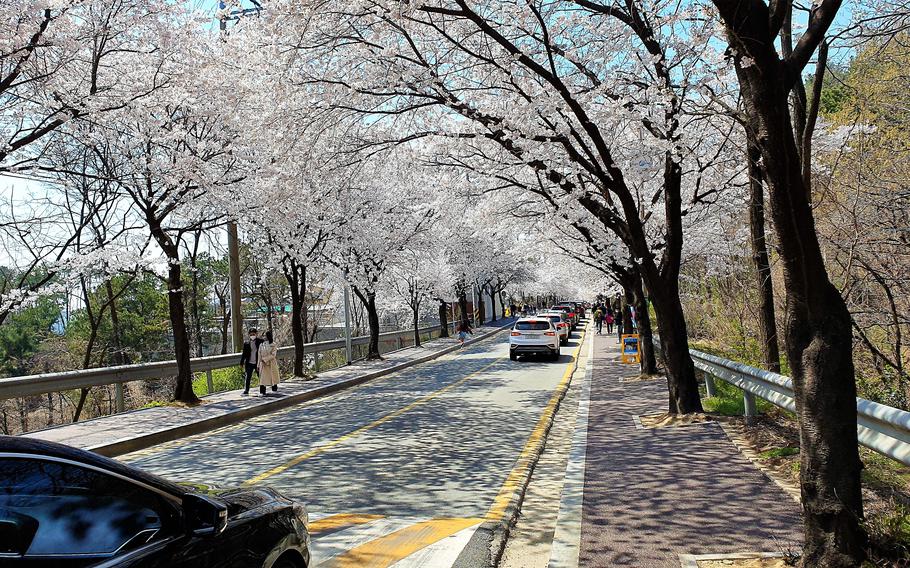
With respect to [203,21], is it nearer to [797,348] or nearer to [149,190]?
[149,190]

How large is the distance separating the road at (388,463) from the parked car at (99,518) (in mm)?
2684

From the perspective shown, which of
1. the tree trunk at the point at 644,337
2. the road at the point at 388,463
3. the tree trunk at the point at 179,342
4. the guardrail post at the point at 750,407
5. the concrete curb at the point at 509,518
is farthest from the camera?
the tree trunk at the point at 644,337

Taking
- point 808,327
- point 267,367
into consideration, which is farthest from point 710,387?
point 267,367

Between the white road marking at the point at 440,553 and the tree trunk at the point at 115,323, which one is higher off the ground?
the tree trunk at the point at 115,323

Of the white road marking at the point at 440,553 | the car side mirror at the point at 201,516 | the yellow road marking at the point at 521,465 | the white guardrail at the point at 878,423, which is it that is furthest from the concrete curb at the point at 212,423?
the white guardrail at the point at 878,423

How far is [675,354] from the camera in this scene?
39.9 feet

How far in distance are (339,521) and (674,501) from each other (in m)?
3.18

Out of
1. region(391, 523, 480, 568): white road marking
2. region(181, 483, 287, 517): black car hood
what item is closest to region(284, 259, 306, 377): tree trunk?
region(391, 523, 480, 568): white road marking

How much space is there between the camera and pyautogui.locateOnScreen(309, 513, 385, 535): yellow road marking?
6.61m

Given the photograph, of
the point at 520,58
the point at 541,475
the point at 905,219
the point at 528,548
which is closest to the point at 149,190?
the point at 520,58

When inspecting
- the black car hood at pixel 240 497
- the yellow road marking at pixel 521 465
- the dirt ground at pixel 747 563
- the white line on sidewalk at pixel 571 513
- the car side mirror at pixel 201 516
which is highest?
the car side mirror at pixel 201 516

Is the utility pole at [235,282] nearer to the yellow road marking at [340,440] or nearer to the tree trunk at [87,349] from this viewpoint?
the tree trunk at [87,349]

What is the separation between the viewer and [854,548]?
462 centimetres

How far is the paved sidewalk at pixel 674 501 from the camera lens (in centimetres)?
552
